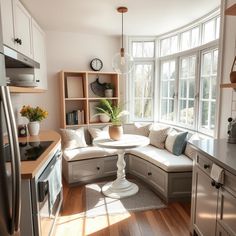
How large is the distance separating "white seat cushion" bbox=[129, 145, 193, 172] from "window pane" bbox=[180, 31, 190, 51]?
1767mm

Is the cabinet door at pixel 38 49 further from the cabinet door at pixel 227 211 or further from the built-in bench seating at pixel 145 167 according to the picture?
the cabinet door at pixel 227 211

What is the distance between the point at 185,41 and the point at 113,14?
138 cm

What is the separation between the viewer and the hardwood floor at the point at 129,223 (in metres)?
2.12

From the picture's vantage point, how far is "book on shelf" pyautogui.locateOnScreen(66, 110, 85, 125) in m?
3.78

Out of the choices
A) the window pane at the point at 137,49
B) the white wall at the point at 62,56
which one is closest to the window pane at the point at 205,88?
the window pane at the point at 137,49

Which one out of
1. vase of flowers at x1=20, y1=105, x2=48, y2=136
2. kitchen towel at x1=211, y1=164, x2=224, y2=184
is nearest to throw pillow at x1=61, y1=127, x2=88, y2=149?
vase of flowers at x1=20, y1=105, x2=48, y2=136

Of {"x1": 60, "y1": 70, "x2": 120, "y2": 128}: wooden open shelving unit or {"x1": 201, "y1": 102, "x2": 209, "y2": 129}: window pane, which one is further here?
{"x1": 60, "y1": 70, "x2": 120, "y2": 128}: wooden open shelving unit

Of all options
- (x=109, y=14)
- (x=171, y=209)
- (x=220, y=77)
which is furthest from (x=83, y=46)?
(x=171, y=209)

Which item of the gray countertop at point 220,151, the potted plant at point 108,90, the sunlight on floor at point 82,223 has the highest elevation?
the potted plant at point 108,90

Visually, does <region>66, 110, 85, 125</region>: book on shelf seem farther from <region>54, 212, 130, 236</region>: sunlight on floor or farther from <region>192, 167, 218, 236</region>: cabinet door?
<region>192, 167, 218, 236</region>: cabinet door

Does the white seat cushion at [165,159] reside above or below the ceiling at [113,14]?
below

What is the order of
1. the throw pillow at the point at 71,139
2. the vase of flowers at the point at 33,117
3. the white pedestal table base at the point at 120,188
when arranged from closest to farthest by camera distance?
the vase of flowers at the point at 33,117 → the white pedestal table base at the point at 120,188 → the throw pillow at the point at 71,139

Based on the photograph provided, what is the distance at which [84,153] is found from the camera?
10.3 feet

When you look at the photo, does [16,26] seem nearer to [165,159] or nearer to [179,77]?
[165,159]
